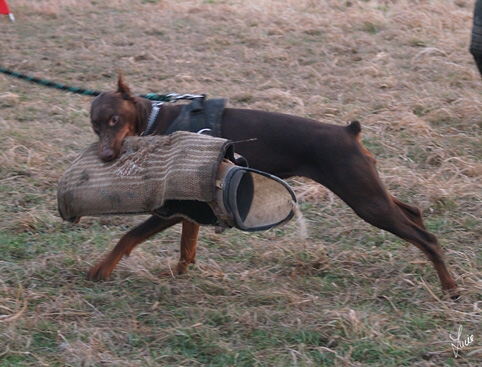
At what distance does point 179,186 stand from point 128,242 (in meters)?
0.66

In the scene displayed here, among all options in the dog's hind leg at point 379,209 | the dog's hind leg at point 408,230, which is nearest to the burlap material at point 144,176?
the dog's hind leg at point 379,209

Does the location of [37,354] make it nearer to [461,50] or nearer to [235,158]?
[235,158]

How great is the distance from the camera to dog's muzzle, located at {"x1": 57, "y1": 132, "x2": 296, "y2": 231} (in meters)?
3.63

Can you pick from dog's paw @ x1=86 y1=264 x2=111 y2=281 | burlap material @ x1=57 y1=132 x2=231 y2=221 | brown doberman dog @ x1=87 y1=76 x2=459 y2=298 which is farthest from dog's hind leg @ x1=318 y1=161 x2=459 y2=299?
dog's paw @ x1=86 y1=264 x2=111 y2=281

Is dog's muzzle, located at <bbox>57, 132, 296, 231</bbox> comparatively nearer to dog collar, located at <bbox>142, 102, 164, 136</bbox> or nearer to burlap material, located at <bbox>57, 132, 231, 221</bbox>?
burlap material, located at <bbox>57, 132, 231, 221</bbox>

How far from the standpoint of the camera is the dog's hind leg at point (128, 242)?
413 cm

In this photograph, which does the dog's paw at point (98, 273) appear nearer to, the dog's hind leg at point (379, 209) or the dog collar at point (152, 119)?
the dog collar at point (152, 119)

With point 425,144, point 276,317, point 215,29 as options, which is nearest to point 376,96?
point 425,144

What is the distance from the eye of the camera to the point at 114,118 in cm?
407

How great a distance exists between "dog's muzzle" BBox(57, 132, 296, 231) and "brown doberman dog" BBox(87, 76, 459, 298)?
0.45 ft

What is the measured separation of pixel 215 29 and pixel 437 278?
5551 millimetres

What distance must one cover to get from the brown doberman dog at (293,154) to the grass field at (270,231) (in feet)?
0.89

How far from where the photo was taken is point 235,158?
384 centimetres
